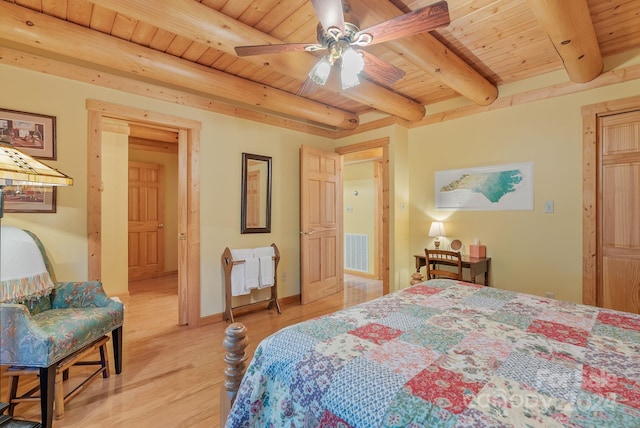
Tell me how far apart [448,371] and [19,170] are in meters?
1.48

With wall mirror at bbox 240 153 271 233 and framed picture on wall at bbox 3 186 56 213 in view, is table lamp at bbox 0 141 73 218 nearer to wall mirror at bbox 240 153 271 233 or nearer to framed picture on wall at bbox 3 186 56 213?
framed picture on wall at bbox 3 186 56 213

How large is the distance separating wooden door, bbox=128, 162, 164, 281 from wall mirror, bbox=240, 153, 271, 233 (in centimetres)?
301

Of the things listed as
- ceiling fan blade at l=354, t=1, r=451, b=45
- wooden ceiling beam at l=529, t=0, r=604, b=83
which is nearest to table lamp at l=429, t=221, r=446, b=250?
wooden ceiling beam at l=529, t=0, r=604, b=83

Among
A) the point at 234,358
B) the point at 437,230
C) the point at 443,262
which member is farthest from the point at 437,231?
the point at 234,358

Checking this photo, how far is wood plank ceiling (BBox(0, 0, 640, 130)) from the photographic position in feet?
6.15

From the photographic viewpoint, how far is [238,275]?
3277 mm

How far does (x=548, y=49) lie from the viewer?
253 centimetres

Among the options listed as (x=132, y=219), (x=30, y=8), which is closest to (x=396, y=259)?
(x=30, y=8)

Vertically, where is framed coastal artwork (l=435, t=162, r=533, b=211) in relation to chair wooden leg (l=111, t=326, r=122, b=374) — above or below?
above

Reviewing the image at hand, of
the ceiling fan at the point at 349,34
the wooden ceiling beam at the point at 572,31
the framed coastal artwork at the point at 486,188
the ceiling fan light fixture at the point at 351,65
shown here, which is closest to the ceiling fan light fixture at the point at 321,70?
the ceiling fan at the point at 349,34

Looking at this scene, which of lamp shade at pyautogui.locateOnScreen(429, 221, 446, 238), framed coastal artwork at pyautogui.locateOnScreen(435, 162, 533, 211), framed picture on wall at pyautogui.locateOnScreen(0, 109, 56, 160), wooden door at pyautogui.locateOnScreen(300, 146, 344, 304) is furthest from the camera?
wooden door at pyautogui.locateOnScreen(300, 146, 344, 304)

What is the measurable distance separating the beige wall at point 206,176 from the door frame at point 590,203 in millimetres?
2875

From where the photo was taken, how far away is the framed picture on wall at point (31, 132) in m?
2.22

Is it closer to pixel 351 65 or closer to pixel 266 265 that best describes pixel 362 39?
pixel 351 65
